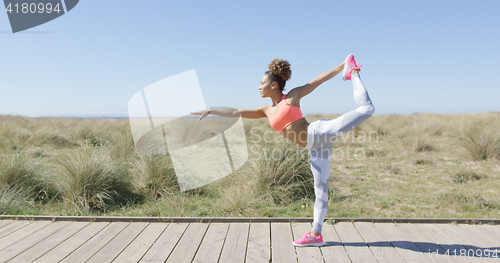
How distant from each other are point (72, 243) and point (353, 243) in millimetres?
2651

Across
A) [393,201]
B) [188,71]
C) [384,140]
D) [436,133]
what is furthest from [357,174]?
[436,133]

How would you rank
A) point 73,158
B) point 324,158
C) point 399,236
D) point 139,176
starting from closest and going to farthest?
point 324,158 < point 399,236 < point 73,158 < point 139,176

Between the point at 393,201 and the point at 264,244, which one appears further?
the point at 393,201

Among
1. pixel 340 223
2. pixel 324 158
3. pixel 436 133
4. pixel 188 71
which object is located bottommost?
pixel 436 133

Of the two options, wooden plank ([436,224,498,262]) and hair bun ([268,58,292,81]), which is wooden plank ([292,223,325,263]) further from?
hair bun ([268,58,292,81])

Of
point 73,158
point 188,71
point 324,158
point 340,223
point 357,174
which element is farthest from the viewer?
point 357,174

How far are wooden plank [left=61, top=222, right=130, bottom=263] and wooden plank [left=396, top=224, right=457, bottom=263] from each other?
115 inches

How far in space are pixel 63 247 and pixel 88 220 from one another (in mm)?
686

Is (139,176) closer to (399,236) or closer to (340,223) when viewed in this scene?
(340,223)

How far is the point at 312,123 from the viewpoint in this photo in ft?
9.01

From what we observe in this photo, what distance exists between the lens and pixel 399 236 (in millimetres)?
3152

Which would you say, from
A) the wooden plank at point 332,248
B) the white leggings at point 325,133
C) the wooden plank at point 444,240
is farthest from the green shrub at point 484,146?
the white leggings at point 325,133

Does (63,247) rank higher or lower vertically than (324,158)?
Result: lower

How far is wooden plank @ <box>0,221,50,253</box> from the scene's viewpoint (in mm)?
2990
